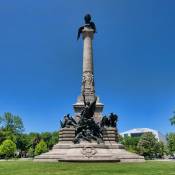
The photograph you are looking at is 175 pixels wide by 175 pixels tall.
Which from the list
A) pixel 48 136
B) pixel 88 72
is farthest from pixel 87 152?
pixel 48 136

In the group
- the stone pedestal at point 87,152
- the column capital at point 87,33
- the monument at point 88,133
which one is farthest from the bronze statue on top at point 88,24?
the stone pedestal at point 87,152

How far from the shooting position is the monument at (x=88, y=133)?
30.8 m

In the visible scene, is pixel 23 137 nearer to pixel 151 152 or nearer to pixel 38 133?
pixel 38 133

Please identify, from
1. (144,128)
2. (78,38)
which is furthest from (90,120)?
(144,128)

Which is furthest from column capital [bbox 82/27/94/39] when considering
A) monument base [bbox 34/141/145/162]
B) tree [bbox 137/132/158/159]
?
tree [bbox 137/132/158/159]

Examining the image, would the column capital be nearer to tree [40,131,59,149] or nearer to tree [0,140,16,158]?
tree [0,140,16,158]

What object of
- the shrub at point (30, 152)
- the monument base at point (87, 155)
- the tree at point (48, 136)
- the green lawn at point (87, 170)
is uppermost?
the tree at point (48, 136)

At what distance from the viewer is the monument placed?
101 feet

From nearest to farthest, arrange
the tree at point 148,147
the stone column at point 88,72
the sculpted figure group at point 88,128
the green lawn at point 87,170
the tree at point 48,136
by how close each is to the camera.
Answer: the green lawn at point 87,170, the sculpted figure group at point 88,128, the stone column at point 88,72, the tree at point 148,147, the tree at point 48,136

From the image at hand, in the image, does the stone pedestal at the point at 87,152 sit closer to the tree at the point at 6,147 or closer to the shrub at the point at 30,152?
the tree at the point at 6,147

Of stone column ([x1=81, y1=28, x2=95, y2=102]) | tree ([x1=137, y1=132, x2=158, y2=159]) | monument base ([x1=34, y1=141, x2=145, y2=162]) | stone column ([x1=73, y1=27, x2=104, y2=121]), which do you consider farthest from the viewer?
tree ([x1=137, y1=132, x2=158, y2=159])

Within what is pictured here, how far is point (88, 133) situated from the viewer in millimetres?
34719

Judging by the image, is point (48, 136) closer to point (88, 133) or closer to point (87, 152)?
point (88, 133)

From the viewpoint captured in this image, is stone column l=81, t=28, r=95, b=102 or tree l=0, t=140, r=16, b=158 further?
tree l=0, t=140, r=16, b=158
